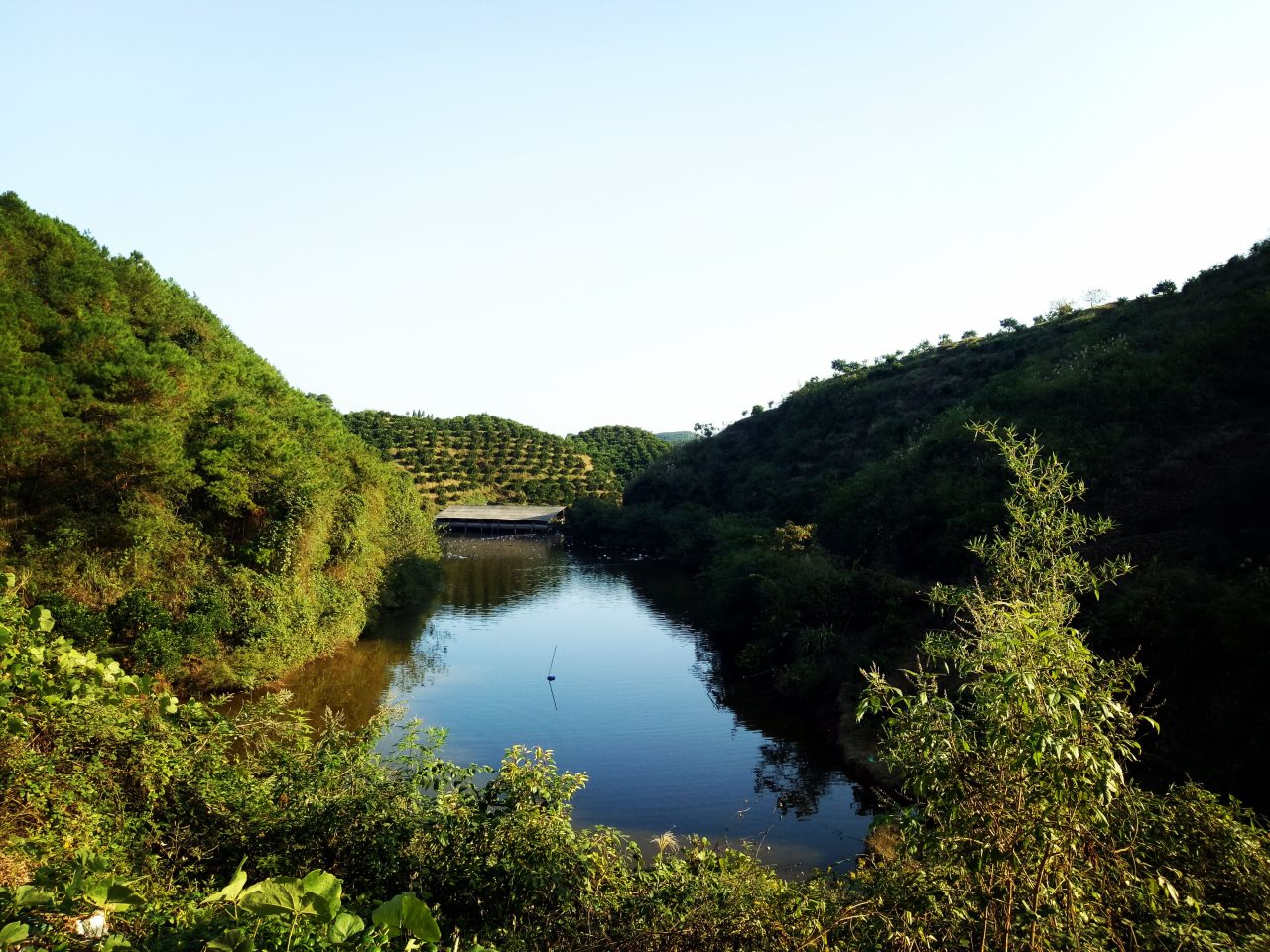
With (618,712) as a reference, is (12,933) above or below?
above

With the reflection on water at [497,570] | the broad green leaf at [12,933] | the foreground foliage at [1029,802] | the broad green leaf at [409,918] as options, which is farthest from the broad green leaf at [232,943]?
the reflection on water at [497,570]

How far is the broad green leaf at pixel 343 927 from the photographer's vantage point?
280 centimetres

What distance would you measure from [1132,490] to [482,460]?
275ft

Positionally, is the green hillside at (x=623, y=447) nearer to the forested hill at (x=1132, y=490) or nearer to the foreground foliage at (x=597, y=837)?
the forested hill at (x=1132, y=490)

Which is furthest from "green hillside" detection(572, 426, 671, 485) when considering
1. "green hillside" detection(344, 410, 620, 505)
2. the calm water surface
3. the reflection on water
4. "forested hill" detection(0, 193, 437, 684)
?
"forested hill" detection(0, 193, 437, 684)

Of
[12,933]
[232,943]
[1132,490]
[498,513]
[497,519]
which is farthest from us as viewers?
[498,513]

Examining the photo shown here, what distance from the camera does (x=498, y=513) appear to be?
79.1m

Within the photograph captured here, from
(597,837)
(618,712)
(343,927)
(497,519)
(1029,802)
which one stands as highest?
(343,927)

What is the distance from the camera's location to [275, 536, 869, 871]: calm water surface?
617 inches

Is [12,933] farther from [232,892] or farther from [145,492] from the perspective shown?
[145,492]

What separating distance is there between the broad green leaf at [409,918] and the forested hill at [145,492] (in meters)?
18.4

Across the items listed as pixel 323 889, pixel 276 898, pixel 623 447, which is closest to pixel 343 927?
pixel 323 889

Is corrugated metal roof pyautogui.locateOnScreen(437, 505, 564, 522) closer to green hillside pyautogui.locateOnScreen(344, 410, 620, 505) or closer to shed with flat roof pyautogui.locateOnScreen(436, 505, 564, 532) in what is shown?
shed with flat roof pyautogui.locateOnScreen(436, 505, 564, 532)

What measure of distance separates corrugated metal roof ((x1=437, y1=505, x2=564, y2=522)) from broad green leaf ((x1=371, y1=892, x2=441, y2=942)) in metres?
75.6
